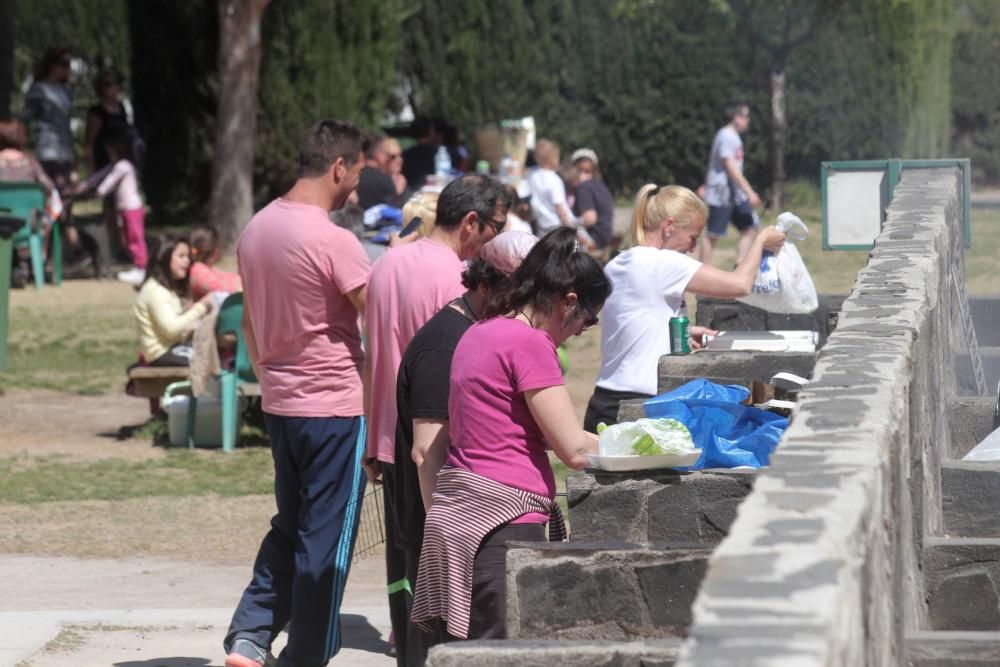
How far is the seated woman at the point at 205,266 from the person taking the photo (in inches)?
403

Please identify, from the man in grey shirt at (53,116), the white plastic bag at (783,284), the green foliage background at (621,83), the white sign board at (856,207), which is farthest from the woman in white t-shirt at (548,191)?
the white plastic bag at (783,284)

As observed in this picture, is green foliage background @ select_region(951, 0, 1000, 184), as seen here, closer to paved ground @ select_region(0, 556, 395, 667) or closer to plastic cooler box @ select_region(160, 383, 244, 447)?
plastic cooler box @ select_region(160, 383, 244, 447)

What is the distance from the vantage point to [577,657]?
12.4 ft

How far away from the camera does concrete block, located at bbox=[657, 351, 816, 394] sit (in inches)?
267

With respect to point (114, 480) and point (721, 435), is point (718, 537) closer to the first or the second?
point (721, 435)

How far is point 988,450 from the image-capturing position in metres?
6.62

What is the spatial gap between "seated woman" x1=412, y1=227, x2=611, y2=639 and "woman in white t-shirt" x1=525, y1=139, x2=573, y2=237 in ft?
36.9

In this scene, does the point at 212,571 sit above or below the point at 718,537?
below

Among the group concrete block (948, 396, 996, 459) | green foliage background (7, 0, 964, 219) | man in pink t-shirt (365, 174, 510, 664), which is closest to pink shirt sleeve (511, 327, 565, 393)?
man in pink t-shirt (365, 174, 510, 664)

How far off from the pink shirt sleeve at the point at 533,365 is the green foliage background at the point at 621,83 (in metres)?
19.2

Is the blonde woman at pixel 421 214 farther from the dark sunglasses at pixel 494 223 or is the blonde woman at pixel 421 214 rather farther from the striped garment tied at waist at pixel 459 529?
the striped garment tied at waist at pixel 459 529

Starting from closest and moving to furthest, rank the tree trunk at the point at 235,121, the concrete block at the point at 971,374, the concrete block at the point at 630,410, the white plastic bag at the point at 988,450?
the concrete block at the point at 630,410, the white plastic bag at the point at 988,450, the concrete block at the point at 971,374, the tree trunk at the point at 235,121

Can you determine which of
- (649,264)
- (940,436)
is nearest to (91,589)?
(649,264)

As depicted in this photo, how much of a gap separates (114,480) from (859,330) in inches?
210
